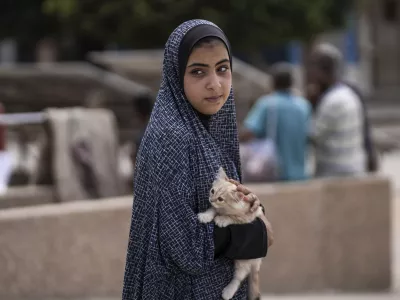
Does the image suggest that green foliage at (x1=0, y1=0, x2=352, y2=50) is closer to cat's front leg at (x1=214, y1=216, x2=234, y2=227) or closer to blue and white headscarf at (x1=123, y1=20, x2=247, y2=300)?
blue and white headscarf at (x1=123, y1=20, x2=247, y2=300)

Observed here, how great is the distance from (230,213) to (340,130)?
4.99m

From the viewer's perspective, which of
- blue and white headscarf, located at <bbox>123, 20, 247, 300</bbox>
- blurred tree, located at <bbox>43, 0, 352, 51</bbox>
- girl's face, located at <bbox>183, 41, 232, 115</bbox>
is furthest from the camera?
blurred tree, located at <bbox>43, 0, 352, 51</bbox>

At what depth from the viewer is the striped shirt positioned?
8.33 meters

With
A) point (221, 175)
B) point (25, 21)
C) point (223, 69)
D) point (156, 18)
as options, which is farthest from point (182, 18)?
point (221, 175)

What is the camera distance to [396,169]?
20.0 meters

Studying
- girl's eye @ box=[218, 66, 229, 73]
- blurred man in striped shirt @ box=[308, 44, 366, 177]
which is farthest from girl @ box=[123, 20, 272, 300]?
blurred man in striped shirt @ box=[308, 44, 366, 177]

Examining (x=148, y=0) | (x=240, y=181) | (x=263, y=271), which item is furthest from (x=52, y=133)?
(x=148, y=0)

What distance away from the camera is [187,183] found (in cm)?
341

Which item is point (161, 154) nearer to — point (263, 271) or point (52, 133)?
point (263, 271)

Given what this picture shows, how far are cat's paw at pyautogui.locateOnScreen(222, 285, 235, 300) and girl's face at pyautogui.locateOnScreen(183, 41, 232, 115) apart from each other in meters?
0.56

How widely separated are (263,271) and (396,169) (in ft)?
39.1

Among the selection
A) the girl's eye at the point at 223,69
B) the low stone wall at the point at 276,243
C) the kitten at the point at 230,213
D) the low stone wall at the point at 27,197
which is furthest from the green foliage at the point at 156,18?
the kitten at the point at 230,213

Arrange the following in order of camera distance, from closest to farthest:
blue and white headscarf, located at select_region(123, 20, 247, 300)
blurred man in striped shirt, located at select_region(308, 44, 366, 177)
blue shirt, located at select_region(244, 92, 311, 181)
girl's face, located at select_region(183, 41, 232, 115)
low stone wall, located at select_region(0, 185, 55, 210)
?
blue and white headscarf, located at select_region(123, 20, 247, 300)
girl's face, located at select_region(183, 41, 232, 115)
blurred man in striped shirt, located at select_region(308, 44, 366, 177)
blue shirt, located at select_region(244, 92, 311, 181)
low stone wall, located at select_region(0, 185, 55, 210)

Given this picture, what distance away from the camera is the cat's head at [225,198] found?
3.41m
